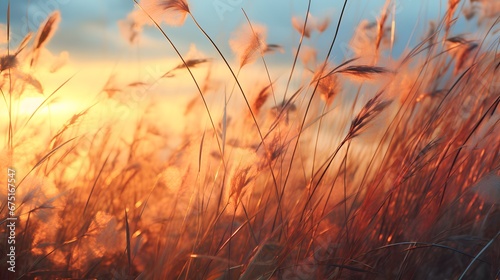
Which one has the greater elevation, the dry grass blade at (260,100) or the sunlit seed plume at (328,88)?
the sunlit seed plume at (328,88)

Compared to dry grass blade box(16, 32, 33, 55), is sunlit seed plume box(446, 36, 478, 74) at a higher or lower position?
higher

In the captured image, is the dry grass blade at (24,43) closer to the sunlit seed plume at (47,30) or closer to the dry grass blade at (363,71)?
the sunlit seed plume at (47,30)

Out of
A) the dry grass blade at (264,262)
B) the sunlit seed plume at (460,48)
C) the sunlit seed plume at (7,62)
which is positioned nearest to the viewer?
the dry grass blade at (264,262)

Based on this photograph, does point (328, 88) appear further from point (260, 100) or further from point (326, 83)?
point (260, 100)

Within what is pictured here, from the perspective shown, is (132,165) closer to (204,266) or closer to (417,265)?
(204,266)

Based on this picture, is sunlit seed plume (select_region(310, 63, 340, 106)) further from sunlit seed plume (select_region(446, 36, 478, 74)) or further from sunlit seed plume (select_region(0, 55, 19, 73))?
sunlit seed plume (select_region(0, 55, 19, 73))

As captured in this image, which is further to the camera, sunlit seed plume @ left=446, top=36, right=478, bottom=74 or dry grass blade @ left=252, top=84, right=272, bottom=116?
sunlit seed plume @ left=446, top=36, right=478, bottom=74

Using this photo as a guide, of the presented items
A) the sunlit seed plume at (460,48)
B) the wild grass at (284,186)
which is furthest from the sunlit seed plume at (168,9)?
the sunlit seed plume at (460,48)

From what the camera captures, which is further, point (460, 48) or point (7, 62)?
point (460, 48)

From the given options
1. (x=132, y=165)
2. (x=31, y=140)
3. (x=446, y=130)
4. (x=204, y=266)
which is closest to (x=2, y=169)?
(x=31, y=140)

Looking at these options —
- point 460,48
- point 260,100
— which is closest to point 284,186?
point 260,100

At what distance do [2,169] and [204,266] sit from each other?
56 centimetres

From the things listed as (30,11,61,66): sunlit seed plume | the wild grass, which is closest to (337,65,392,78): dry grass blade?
the wild grass

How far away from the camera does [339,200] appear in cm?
141
